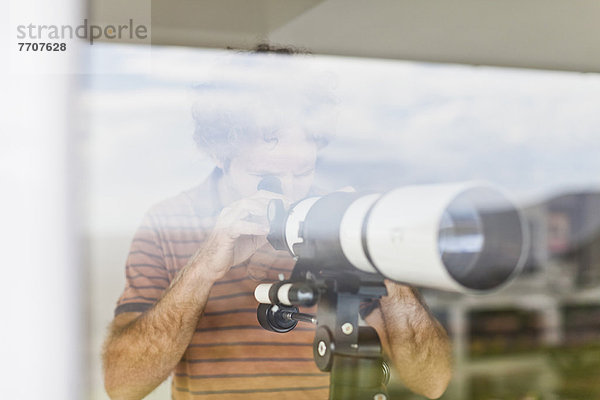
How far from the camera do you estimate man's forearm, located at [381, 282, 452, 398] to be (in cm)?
98

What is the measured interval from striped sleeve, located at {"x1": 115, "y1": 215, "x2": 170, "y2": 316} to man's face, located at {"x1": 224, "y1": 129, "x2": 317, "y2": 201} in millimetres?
132

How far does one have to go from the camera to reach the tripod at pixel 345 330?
0.78 m

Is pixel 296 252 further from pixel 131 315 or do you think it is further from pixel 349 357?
pixel 131 315

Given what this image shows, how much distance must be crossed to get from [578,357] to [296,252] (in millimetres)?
715

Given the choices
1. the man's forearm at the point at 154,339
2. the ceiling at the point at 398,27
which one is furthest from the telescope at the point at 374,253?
the ceiling at the point at 398,27

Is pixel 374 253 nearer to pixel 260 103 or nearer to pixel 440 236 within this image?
pixel 440 236

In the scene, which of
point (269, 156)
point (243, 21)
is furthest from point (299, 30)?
point (269, 156)

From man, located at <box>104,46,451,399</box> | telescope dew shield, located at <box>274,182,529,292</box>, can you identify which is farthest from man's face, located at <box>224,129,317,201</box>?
telescope dew shield, located at <box>274,182,529,292</box>

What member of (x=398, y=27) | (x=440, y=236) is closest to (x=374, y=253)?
(x=440, y=236)

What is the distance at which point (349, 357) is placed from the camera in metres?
0.78

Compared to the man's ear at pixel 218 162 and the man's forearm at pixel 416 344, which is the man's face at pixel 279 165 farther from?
the man's forearm at pixel 416 344

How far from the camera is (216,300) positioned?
3.27 feet

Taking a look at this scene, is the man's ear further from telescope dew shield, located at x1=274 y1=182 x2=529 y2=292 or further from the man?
telescope dew shield, located at x1=274 y1=182 x2=529 y2=292

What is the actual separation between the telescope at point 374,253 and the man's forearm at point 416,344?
15 centimetres
